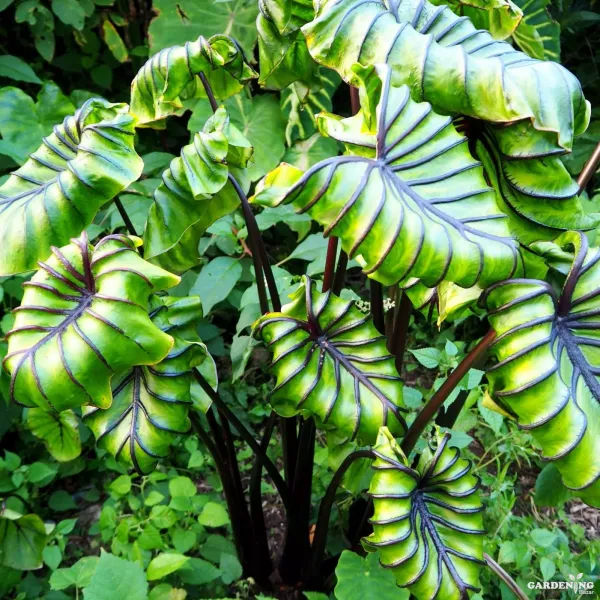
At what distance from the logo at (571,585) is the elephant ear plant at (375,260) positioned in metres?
0.35

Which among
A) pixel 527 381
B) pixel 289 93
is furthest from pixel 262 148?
pixel 527 381

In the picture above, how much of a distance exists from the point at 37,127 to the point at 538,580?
1.58 meters

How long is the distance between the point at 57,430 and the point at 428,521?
707 millimetres

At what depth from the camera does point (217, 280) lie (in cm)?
123

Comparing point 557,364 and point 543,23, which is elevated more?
point 557,364

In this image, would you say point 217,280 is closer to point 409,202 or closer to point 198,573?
point 198,573

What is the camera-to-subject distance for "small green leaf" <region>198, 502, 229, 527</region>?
40.9 inches

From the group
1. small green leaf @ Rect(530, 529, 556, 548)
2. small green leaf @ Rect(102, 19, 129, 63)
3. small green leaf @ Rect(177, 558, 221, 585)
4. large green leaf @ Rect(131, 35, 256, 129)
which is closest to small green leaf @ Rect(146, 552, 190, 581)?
small green leaf @ Rect(177, 558, 221, 585)

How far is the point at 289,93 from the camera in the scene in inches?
62.7

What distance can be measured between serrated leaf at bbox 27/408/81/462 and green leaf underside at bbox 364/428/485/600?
2.00 feet

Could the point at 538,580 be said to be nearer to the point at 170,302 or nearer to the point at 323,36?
the point at 170,302

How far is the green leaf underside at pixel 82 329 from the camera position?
1.83ft

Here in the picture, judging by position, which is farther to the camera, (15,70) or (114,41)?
(114,41)

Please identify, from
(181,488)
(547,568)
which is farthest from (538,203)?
(181,488)
